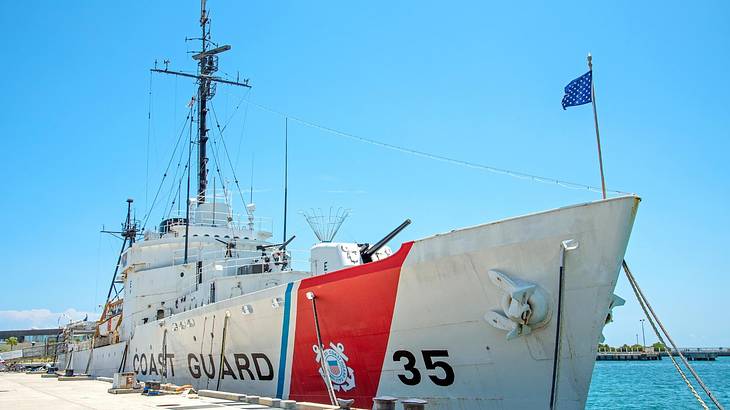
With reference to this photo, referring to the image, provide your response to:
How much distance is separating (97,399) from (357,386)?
6.23 meters

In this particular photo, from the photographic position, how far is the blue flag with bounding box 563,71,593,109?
337 inches

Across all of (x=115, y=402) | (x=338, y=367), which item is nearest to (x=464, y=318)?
(x=338, y=367)

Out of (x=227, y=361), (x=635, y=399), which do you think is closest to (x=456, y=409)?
(x=227, y=361)

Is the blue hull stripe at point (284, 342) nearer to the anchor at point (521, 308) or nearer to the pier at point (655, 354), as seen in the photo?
the anchor at point (521, 308)

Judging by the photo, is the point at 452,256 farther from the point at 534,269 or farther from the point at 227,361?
the point at 227,361

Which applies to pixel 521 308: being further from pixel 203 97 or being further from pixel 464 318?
pixel 203 97

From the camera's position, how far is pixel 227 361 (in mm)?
13898

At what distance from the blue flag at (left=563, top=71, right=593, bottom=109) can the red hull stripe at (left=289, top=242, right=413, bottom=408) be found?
317 cm

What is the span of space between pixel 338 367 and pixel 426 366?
1948 mm

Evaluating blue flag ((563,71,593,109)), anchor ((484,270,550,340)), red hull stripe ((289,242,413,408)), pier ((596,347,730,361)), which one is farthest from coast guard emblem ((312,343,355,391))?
pier ((596,347,730,361))

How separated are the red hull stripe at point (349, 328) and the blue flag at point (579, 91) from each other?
10.4ft

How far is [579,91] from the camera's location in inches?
342

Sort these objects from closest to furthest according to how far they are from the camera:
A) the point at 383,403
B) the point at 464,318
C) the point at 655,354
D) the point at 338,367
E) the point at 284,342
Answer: the point at 383,403 → the point at 464,318 → the point at 338,367 → the point at 284,342 → the point at 655,354

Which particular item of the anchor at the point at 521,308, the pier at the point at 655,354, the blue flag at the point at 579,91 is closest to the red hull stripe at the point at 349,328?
the anchor at the point at 521,308
